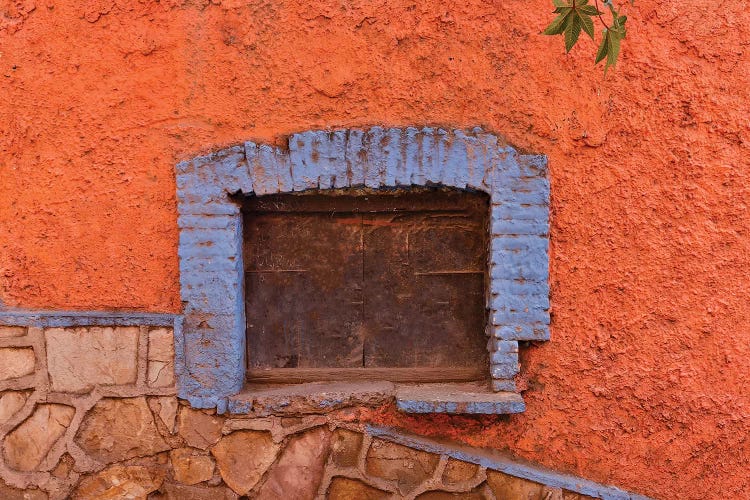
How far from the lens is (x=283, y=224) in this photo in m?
3.05

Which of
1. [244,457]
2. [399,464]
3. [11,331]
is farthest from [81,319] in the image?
[399,464]

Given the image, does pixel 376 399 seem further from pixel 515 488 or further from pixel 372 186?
pixel 372 186

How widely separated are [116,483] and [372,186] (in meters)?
1.64

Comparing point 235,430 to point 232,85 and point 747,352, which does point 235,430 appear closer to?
point 232,85

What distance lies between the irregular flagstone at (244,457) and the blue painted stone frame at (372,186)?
0.17m

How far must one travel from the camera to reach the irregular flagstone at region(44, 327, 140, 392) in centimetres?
288

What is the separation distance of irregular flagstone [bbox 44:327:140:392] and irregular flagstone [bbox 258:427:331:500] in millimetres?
732

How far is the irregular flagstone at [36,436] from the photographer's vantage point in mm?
2893

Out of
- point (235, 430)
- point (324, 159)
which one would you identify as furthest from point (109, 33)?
point (235, 430)

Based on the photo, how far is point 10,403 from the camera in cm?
290

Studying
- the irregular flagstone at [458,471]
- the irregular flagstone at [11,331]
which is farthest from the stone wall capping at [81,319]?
the irregular flagstone at [458,471]

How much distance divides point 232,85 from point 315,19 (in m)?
0.44

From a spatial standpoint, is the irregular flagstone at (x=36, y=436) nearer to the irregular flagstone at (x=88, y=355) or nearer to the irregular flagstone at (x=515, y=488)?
the irregular flagstone at (x=88, y=355)

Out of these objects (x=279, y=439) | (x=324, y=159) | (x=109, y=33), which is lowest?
(x=279, y=439)
